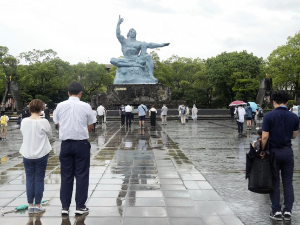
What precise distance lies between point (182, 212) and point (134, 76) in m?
33.3

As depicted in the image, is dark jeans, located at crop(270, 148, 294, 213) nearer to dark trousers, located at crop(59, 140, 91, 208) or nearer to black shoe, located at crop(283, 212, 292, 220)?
black shoe, located at crop(283, 212, 292, 220)

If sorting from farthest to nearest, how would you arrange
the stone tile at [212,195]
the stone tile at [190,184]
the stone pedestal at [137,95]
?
the stone pedestal at [137,95], the stone tile at [190,184], the stone tile at [212,195]

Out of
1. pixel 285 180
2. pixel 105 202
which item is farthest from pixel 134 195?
pixel 285 180

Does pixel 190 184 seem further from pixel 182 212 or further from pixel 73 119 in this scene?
pixel 73 119

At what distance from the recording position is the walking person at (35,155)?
4.63 metres

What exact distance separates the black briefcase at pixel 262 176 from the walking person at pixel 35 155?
106 inches

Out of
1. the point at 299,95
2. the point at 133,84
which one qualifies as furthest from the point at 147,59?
the point at 299,95

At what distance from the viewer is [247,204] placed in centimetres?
503

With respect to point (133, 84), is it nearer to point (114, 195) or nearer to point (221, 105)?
point (221, 105)

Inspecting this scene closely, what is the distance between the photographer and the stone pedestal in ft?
119

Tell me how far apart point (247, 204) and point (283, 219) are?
74cm

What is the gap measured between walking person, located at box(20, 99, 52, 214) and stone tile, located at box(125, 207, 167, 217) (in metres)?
1.15

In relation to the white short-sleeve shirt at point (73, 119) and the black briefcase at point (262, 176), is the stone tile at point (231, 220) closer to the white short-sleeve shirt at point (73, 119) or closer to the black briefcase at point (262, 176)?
the black briefcase at point (262, 176)

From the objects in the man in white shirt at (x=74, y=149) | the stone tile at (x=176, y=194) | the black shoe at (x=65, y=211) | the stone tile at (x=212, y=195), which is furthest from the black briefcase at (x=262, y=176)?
the black shoe at (x=65, y=211)
